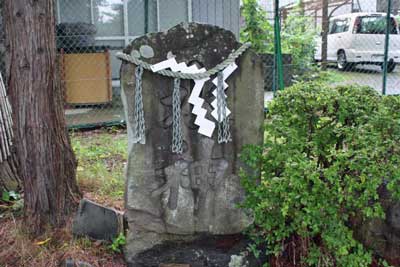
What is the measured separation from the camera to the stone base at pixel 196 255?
2.71m

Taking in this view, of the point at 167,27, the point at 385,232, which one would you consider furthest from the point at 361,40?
the point at 385,232

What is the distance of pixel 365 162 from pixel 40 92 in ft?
5.96

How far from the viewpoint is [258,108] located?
2762 mm

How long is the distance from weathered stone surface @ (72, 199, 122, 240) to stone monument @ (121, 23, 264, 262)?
0.52 feet

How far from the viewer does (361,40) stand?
432 inches

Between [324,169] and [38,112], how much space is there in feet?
5.36

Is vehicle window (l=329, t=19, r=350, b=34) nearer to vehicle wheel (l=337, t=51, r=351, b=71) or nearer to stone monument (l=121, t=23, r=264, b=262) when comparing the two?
vehicle wheel (l=337, t=51, r=351, b=71)

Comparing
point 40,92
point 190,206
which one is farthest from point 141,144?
point 40,92

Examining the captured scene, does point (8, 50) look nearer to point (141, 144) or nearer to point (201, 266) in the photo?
point (141, 144)

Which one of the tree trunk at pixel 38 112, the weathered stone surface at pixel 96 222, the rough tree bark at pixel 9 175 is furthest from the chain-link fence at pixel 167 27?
the weathered stone surface at pixel 96 222

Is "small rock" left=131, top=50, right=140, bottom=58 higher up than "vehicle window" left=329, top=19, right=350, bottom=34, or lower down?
lower down

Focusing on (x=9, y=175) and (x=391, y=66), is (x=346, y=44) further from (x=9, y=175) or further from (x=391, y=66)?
(x=9, y=175)

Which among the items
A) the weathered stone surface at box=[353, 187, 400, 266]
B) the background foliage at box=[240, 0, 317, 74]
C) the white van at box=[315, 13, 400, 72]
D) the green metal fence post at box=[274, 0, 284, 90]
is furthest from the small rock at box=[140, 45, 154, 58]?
the white van at box=[315, 13, 400, 72]

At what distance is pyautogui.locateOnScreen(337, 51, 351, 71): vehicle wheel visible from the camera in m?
10.9
